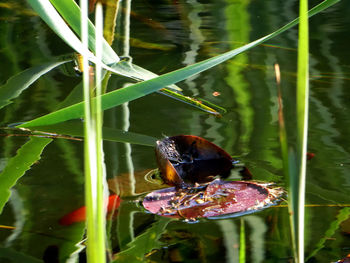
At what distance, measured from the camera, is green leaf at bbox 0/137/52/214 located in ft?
3.38

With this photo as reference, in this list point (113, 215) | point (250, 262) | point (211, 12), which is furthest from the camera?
point (211, 12)

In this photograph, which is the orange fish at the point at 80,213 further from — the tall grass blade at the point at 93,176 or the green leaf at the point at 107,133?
the tall grass blade at the point at 93,176

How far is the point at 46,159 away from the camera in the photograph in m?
1.15

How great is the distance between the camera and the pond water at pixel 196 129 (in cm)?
85

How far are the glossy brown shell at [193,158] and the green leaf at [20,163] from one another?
0.81 ft

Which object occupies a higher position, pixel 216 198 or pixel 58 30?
pixel 58 30

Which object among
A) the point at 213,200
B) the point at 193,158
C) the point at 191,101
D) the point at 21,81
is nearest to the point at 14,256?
the point at 213,200

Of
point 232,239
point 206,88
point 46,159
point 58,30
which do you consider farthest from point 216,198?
point 206,88

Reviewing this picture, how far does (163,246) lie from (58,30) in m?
0.54

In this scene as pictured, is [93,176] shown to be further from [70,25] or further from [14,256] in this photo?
[70,25]

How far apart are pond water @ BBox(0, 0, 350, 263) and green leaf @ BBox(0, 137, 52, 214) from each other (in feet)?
0.05

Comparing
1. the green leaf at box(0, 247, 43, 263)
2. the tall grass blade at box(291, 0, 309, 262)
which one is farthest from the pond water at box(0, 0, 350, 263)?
the tall grass blade at box(291, 0, 309, 262)

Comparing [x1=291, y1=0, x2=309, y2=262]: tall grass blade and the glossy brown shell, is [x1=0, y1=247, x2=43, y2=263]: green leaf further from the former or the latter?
[x1=291, y1=0, x2=309, y2=262]: tall grass blade

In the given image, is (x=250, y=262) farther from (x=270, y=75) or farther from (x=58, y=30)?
(x=270, y=75)
